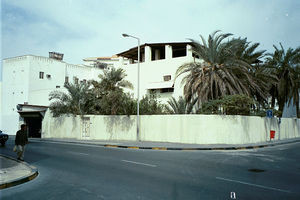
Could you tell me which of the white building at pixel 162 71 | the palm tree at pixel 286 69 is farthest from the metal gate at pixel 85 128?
the palm tree at pixel 286 69

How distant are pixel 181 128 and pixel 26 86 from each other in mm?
27884

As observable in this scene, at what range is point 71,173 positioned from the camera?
8883 mm

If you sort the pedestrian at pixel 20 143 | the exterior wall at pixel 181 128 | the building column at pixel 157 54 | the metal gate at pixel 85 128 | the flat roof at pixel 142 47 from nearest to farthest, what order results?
1. the pedestrian at pixel 20 143
2. the exterior wall at pixel 181 128
3. the metal gate at pixel 85 128
4. the flat roof at pixel 142 47
5. the building column at pixel 157 54

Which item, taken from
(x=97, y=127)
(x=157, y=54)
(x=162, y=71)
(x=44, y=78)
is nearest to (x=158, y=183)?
(x=97, y=127)

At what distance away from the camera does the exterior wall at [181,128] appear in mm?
20094

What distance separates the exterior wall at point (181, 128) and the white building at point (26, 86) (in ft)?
31.1

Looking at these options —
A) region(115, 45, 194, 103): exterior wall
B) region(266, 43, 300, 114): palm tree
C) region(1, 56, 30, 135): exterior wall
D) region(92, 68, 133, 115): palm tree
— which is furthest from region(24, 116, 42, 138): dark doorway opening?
region(266, 43, 300, 114): palm tree

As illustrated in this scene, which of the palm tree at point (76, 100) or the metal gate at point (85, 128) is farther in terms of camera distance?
the palm tree at point (76, 100)

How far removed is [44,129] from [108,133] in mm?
12245

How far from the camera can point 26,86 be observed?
38375 mm

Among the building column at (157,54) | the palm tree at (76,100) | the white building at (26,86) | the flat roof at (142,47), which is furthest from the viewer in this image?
the white building at (26,86)

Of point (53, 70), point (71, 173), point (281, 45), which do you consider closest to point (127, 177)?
point (71, 173)

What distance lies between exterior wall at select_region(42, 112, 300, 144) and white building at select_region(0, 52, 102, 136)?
373 inches

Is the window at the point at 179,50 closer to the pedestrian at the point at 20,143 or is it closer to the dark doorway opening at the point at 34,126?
the dark doorway opening at the point at 34,126
